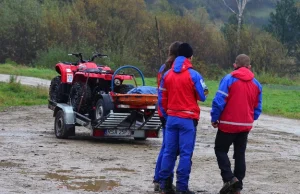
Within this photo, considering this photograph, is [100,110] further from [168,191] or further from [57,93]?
[168,191]

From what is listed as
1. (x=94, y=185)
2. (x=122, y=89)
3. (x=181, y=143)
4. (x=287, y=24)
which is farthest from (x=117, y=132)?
(x=287, y=24)

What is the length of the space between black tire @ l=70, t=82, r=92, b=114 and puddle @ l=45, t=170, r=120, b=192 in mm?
4869

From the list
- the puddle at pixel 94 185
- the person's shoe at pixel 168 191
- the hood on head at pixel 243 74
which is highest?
the hood on head at pixel 243 74

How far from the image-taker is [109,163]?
1239cm

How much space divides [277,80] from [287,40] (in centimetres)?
2128

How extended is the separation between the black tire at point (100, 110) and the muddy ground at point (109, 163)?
0.58m

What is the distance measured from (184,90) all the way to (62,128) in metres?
6.81

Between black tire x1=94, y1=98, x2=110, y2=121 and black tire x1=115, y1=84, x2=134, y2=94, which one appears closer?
black tire x1=94, y1=98, x2=110, y2=121

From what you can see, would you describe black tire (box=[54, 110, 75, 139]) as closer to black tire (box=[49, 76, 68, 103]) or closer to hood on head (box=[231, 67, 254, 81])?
black tire (box=[49, 76, 68, 103])

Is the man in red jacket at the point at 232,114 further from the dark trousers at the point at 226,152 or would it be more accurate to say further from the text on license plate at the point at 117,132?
the text on license plate at the point at 117,132

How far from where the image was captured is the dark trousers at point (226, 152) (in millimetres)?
9719

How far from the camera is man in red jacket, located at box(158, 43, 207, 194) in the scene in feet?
31.1

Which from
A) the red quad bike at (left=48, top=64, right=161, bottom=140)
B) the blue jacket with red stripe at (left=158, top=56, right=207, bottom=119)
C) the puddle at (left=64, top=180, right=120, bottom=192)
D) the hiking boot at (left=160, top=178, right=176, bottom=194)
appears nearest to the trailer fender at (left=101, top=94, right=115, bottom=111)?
the red quad bike at (left=48, top=64, right=161, bottom=140)

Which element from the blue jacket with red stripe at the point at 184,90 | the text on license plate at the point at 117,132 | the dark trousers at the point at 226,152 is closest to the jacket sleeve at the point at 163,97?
the blue jacket with red stripe at the point at 184,90
